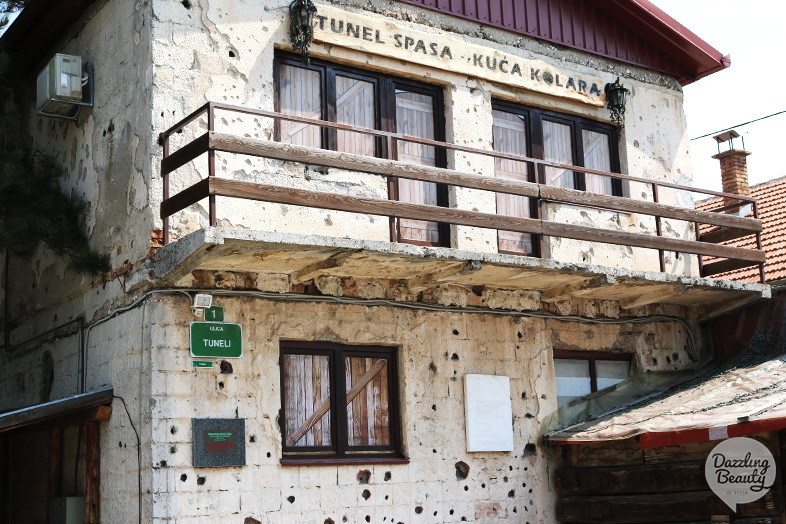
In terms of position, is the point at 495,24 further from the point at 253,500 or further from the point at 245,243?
the point at 253,500

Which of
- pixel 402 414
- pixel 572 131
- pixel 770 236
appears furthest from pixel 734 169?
pixel 402 414

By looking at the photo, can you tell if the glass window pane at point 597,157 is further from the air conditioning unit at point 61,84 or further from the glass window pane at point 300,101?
the air conditioning unit at point 61,84

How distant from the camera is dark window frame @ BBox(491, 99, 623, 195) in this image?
12484 mm

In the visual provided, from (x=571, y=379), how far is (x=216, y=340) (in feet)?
15.8

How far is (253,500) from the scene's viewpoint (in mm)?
9352

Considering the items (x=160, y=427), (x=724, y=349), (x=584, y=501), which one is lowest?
(x=584, y=501)

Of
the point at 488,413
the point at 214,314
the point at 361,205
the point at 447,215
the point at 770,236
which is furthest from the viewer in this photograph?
the point at 770,236

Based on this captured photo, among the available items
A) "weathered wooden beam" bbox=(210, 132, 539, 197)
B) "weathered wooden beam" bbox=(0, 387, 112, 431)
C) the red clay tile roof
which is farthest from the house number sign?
"weathered wooden beam" bbox=(0, 387, 112, 431)

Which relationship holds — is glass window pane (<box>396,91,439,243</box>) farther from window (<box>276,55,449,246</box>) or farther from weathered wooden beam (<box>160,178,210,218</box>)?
weathered wooden beam (<box>160,178,210,218</box>)

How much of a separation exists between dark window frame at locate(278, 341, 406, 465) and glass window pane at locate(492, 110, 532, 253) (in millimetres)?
2394

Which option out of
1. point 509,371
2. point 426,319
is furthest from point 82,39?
point 509,371

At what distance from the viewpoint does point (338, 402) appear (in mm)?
10273

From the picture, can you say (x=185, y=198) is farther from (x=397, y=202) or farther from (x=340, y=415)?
(x=340, y=415)

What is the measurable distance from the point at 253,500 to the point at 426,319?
2863mm
